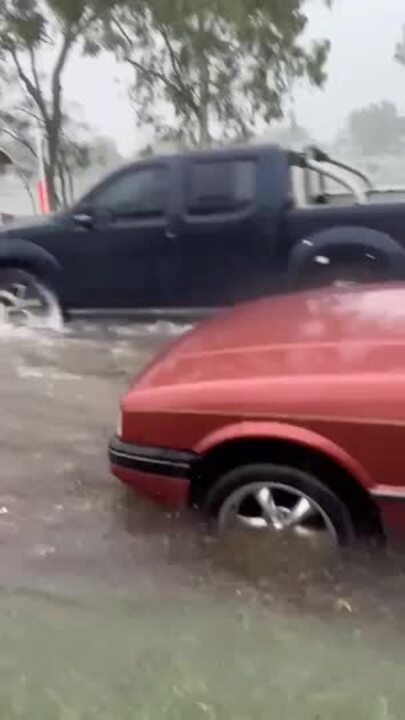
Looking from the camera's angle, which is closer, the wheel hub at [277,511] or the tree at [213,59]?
the wheel hub at [277,511]

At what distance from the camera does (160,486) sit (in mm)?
4559

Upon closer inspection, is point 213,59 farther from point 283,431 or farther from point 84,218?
point 283,431

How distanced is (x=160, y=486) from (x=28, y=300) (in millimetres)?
6035

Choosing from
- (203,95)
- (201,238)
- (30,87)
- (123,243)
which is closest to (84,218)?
(123,243)

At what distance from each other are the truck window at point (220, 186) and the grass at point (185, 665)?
575cm

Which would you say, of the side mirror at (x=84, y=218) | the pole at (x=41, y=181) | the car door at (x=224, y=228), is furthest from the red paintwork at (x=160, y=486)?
the pole at (x=41, y=181)

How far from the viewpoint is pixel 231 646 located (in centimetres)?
375

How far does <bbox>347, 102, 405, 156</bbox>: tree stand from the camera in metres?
16.7

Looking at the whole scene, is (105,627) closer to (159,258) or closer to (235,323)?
(235,323)

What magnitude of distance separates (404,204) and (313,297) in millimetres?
3888

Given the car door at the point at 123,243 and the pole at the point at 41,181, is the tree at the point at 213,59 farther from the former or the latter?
the car door at the point at 123,243

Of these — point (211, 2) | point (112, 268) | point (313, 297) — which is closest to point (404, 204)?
point (112, 268)

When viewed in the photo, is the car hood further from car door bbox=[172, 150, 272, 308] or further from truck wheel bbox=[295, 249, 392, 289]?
car door bbox=[172, 150, 272, 308]

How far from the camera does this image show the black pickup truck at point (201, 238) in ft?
30.3
